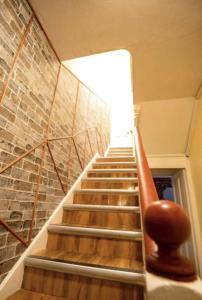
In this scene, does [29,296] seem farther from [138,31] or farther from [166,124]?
[166,124]

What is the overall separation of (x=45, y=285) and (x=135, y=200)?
1080mm

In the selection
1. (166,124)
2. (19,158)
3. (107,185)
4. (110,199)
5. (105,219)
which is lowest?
(105,219)

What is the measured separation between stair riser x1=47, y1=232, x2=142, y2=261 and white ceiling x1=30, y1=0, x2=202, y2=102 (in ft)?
7.15

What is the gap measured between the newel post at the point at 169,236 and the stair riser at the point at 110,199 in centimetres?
152

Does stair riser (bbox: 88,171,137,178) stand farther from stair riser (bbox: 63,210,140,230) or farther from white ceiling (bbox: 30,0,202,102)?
white ceiling (bbox: 30,0,202,102)

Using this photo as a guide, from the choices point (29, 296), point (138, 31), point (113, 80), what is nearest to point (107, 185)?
point (29, 296)

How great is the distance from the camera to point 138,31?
2.05 m

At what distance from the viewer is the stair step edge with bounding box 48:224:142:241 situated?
137 cm

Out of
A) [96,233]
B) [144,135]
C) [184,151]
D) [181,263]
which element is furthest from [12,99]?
[184,151]

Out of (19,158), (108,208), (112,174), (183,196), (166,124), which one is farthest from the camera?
(183,196)

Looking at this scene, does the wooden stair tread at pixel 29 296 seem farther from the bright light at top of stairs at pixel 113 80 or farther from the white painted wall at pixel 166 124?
the white painted wall at pixel 166 124

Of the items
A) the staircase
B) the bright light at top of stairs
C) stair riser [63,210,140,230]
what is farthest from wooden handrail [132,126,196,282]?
the bright light at top of stairs

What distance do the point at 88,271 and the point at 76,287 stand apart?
136mm

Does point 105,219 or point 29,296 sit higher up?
point 105,219
